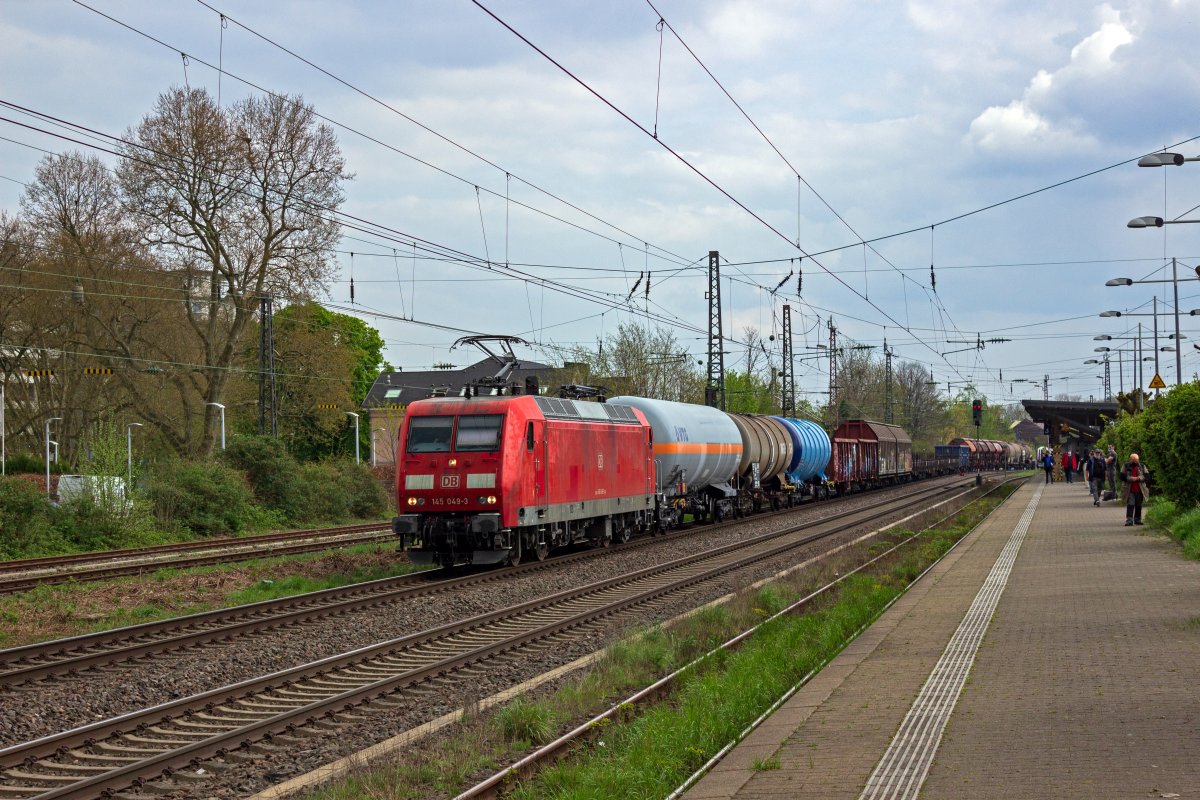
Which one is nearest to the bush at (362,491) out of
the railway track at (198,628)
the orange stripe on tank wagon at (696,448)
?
the orange stripe on tank wagon at (696,448)

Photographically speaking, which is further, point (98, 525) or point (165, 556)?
point (98, 525)

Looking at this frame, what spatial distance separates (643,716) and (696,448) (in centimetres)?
2180

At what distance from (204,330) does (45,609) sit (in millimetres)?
23256

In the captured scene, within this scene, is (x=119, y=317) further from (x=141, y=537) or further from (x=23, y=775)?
(x=23, y=775)

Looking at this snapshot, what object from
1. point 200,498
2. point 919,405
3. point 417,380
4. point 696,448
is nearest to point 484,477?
point 696,448

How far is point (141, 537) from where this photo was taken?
86.3 ft

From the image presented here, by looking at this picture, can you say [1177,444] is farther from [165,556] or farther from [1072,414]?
[1072,414]

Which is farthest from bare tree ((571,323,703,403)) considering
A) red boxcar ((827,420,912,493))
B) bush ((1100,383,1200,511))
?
bush ((1100,383,1200,511))

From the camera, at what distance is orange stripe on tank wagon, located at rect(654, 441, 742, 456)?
29453 mm

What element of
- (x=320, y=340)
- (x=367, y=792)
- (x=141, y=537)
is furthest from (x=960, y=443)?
(x=367, y=792)

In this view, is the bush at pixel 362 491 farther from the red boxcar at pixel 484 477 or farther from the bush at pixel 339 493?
the red boxcar at pixel 484 477

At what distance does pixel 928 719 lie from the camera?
805 cm

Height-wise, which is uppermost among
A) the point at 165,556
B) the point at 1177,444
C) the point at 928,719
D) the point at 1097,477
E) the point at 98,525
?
the point at 1177,444

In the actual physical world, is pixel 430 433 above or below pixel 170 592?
above
